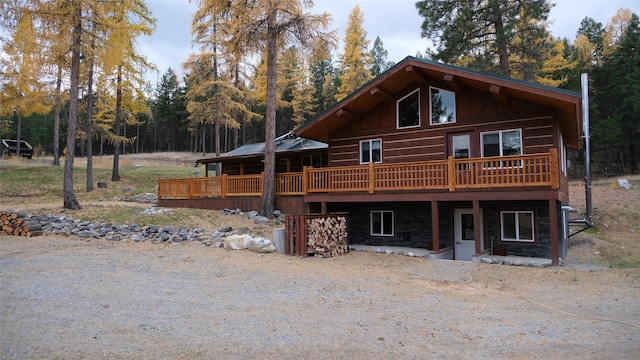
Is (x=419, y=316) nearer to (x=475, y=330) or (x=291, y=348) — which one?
(x=475, y=330)

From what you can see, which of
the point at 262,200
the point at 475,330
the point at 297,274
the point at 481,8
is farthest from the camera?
the point at 481,8

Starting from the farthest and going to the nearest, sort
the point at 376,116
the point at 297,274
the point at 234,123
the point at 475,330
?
1. the point at 234,123
2. the point at 376,116
3. the point at 297,274
4. the point at 475,330

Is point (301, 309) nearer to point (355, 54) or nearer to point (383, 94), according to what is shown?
point (383, 94)

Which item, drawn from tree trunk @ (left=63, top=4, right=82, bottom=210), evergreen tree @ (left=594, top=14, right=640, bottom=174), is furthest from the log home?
evergreen tree @ (left=594, top=14, right=640, bottom=174)

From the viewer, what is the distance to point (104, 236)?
14.3 meters

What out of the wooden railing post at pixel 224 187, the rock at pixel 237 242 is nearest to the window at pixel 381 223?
the rock at pixel 237 242

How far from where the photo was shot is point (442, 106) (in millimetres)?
14906

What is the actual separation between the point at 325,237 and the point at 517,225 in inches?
251

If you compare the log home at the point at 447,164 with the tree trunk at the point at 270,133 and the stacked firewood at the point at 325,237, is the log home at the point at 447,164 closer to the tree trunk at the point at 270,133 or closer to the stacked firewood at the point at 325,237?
the tree trunk at the point at 270,133

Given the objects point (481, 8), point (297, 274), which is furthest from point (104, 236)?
point (481, 8)

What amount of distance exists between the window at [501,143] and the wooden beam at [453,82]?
6.01 ft

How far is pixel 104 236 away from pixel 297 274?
8.22 metres

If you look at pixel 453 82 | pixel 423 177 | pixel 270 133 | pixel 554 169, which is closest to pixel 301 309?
pixel 423 177

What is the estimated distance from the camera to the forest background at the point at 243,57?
1761 cm
